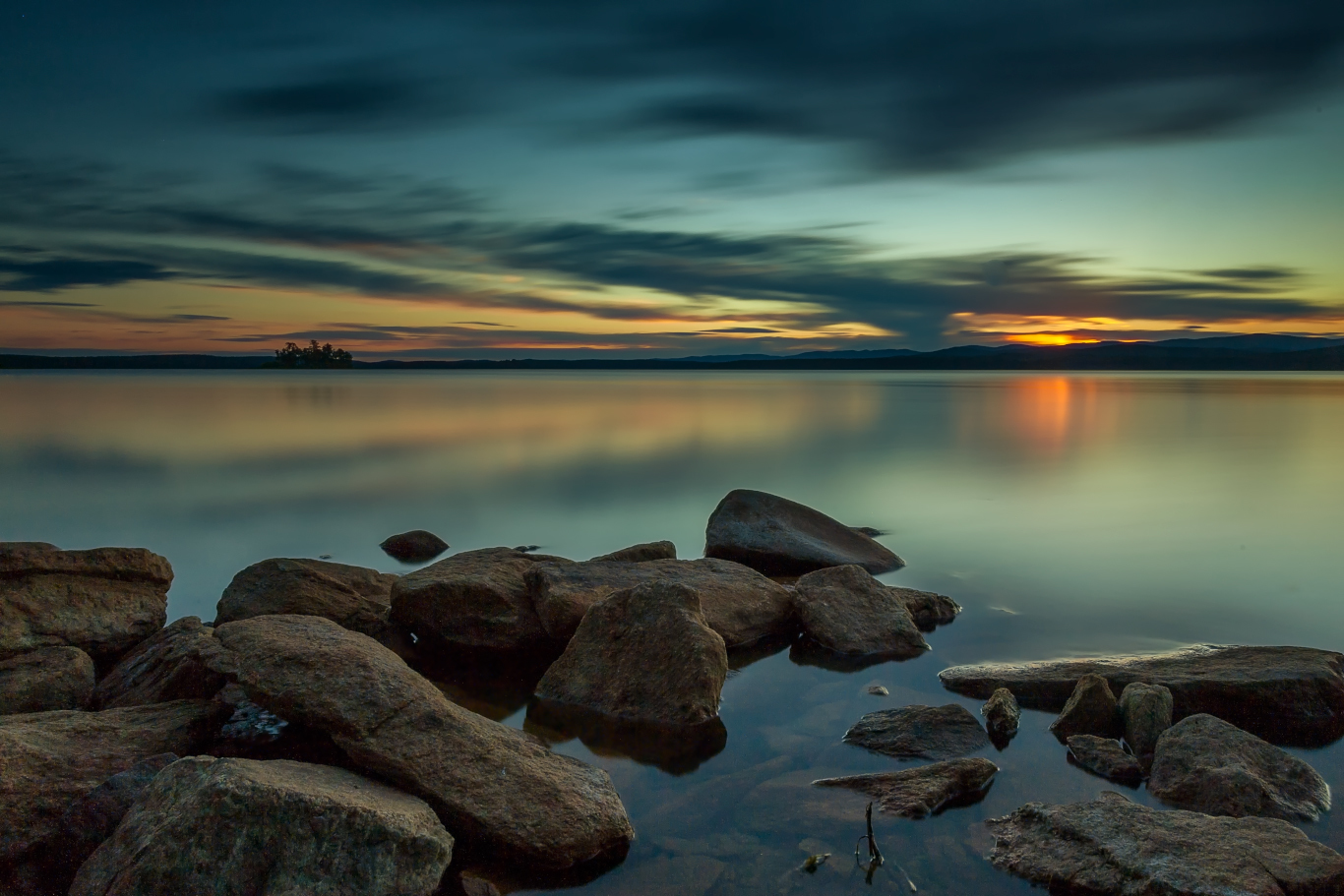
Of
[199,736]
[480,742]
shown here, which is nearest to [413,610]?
[199,736]

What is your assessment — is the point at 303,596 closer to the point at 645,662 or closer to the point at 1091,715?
the point at 645,662

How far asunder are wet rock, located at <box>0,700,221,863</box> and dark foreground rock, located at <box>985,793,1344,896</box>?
449 centimetres

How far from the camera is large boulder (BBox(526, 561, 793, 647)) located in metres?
7.40

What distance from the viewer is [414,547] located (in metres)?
12.4

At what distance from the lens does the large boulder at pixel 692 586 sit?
7399 millimetres

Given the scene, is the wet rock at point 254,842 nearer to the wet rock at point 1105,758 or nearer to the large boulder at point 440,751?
the large boulder at point 440,751

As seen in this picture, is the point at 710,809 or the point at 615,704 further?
the point at 615,704

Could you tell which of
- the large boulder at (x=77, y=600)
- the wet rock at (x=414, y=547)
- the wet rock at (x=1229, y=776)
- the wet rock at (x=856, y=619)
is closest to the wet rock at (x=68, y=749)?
the large boulder at (x=77, y=600)

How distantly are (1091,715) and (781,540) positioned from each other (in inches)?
199

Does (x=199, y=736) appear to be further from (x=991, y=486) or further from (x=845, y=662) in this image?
(x=991, y=486)

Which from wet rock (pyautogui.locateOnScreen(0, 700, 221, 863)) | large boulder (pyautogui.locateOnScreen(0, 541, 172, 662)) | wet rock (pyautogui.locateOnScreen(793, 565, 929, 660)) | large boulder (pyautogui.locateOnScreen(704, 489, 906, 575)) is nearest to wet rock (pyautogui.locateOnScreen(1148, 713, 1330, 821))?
wet rock (pyautogui.locateOnScreen(793, 565, 929, 660))

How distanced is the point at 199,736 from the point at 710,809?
303cm

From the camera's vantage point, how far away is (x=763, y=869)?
167 inches

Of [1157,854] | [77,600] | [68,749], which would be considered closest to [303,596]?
[77,600]
